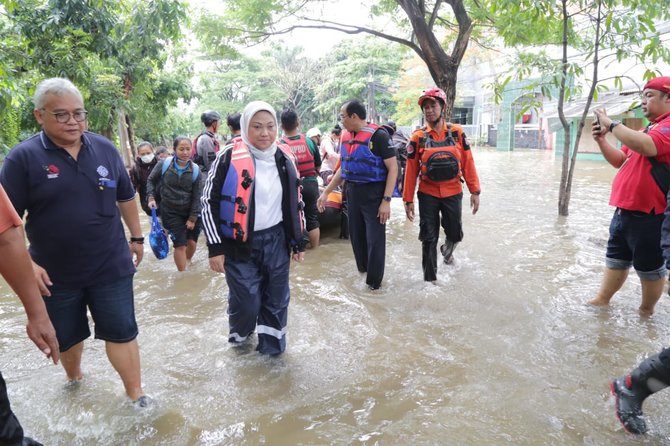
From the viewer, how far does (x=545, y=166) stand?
60.2 ft

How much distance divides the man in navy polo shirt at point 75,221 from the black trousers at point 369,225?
8.16 ft

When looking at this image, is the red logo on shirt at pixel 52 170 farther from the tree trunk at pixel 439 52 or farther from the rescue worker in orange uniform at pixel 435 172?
the tree trunk at pixel 439 52

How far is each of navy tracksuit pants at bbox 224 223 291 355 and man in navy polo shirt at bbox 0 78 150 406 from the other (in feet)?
2.32

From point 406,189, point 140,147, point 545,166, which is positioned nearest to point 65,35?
point 140,147

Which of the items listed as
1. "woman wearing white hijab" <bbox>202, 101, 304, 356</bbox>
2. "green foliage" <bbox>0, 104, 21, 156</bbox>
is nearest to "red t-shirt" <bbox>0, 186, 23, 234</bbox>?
"woman wearing white hijab" <bbox>202, 101, 304, 356</bbox>

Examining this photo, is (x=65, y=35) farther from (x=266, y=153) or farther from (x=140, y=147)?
(x=266, y=153)

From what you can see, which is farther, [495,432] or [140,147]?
[140,147]

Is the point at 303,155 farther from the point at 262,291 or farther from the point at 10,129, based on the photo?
the point at 10,129

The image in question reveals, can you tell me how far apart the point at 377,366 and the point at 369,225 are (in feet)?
5.80

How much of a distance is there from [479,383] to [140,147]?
17.9 feet

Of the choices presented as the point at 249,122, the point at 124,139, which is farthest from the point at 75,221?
the point at 124,139

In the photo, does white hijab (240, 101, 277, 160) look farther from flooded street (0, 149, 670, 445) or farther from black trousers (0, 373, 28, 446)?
black trousers (0, 373, 28, 446)

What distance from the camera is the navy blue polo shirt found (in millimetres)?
2434

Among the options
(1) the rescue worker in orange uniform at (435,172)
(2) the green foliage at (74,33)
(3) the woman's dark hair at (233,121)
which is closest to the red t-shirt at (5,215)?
(1) the rescue worker in orange uniform at (435,172)
